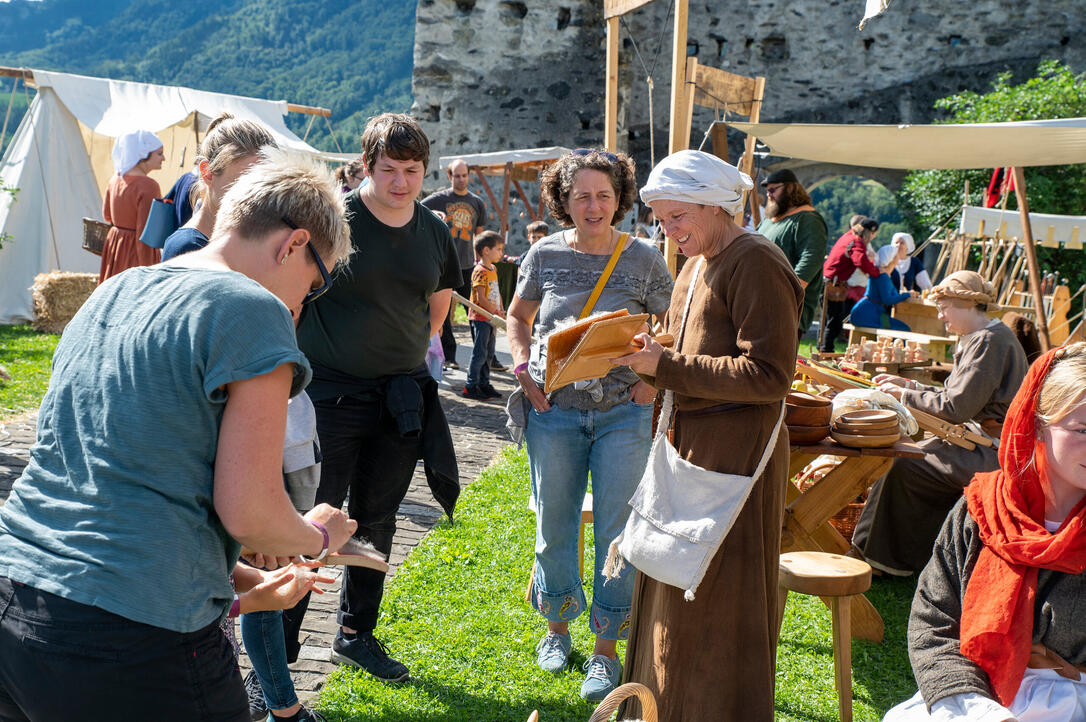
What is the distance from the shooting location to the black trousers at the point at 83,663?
142 cm

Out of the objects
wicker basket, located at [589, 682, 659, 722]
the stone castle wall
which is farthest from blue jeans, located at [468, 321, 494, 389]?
the stone castle wall

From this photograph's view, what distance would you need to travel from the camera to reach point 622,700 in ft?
5.87

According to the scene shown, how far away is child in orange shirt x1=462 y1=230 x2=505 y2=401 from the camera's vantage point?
8.03 m

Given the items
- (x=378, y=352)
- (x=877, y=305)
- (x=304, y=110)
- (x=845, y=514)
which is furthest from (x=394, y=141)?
(x=304, y=110)

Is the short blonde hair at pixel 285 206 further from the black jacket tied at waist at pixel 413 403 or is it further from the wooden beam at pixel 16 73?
the wooden beam at pixel 16 73

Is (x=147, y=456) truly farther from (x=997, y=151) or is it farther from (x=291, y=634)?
(x=997, y=151)

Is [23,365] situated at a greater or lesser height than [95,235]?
lesser

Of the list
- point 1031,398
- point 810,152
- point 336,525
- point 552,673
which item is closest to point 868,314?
point 810,152

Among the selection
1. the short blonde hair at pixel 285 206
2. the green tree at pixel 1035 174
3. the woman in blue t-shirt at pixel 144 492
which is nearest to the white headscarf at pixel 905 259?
the green tree at pixel 1035 174

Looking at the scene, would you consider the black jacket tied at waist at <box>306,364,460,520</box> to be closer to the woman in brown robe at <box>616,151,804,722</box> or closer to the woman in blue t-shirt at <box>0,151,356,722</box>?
the woman in brown robe at <box>616,151,804,722</box>

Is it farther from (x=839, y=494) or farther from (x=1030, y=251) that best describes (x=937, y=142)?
(x=839, y=494)

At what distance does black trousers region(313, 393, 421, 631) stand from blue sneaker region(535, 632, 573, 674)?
25.3 inches

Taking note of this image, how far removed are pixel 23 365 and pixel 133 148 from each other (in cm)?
242

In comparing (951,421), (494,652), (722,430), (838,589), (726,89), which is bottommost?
(494,652)
